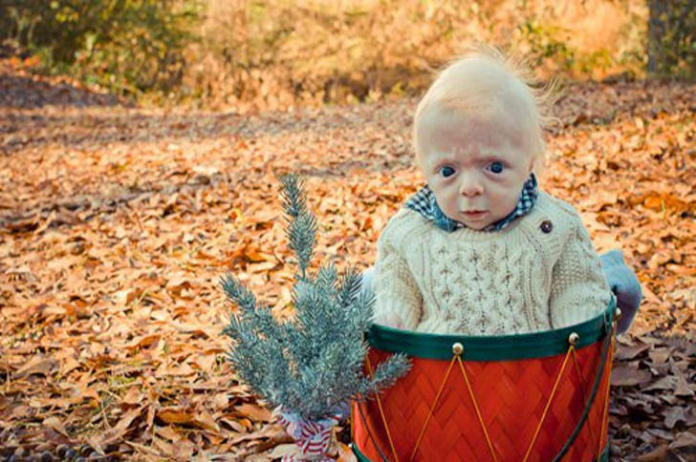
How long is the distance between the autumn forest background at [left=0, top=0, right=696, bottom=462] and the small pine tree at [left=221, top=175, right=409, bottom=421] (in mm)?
676

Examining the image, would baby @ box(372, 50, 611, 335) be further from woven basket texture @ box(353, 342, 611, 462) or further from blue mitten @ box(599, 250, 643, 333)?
blue mitten @ box(599, 250, 643, 333)

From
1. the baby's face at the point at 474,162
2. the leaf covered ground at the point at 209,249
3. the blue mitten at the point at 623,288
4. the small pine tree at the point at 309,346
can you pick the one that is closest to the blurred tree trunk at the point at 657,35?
the leaf covered ground at the point at 209,249

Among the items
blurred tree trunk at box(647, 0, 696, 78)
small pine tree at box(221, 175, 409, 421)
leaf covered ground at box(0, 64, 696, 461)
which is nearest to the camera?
small pine tree at box(221, 175, 409, 421)

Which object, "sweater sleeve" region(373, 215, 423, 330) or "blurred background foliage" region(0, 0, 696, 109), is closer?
"sweater sleeve" region(373, 215, 423, 330)

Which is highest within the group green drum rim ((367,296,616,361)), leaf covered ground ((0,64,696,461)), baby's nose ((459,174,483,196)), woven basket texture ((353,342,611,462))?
baby's nose ((459,174,483,196))

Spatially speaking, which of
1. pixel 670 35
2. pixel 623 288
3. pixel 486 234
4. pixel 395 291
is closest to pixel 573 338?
pixel 486 234

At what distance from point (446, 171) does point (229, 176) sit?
12.1ft

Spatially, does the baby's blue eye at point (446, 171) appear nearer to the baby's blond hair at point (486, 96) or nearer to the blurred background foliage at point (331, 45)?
the baby's blond hair at point (486, 96)

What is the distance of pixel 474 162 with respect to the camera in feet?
6.54

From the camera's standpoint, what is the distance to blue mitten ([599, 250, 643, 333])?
8.05 ft

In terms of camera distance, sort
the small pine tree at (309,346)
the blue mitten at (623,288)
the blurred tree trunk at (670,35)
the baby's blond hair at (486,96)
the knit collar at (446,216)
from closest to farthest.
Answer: the small pine tree at (309,346)
the baby's blond hair at (486,96)
the knit collar at (446,216)
the blue mitten at (623,288)
the blurred tree trunk at (670,35)

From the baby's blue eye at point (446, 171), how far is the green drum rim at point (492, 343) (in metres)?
0.44

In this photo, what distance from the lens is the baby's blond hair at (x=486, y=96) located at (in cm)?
196

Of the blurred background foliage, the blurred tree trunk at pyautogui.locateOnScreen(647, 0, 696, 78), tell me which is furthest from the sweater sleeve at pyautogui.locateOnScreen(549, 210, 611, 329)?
the blurred background foliage
